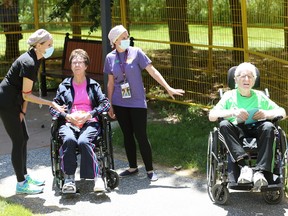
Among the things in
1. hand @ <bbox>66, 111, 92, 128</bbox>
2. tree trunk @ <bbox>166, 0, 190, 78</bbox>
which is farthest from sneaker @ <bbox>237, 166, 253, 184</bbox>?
tree trunk @ <bbox>166, 0, 190, 78</bbox>

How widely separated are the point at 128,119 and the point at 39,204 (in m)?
1.33

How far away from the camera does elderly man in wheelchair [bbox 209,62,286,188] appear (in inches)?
202

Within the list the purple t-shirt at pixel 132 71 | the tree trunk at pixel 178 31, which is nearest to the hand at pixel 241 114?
the purple t-shirt at pixel 132 71

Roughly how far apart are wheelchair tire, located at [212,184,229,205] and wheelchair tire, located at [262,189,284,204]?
0.36 metres

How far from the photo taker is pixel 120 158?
23.2ft

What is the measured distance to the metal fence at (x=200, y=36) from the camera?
8625 mm

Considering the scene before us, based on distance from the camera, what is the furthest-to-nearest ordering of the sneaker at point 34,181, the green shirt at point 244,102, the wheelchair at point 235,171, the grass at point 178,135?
the grass at point 178,135, the sneaker at point 34,181, the green shirt at point 244,102, the wheelchair at point 235,171

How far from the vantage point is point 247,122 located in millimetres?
5500

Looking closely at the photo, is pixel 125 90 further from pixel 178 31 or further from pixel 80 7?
pixel 80 7

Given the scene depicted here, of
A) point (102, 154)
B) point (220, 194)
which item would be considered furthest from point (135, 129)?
point (220, 194)

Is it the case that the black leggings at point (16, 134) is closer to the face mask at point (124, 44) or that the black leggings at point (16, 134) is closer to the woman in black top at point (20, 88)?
the woman in black top at point (20, 88)

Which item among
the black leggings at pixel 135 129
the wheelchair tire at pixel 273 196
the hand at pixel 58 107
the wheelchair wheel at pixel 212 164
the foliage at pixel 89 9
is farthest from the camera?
the foliage at pixel 89 9

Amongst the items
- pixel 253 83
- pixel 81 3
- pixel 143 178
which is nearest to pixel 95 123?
pixel 143 178

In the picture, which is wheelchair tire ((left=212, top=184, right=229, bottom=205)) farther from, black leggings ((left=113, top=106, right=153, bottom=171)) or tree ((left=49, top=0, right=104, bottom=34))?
tree ((left=49, top=0, right=104, bottom=34))
